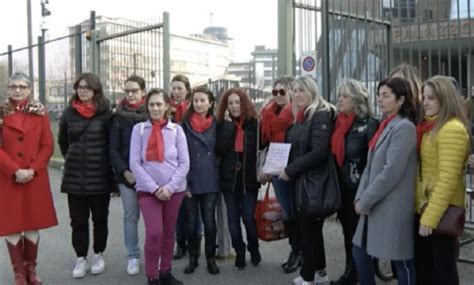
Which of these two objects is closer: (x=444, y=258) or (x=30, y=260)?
(x=444, y=258)

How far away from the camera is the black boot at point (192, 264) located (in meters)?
5.65

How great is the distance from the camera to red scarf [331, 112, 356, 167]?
15.3ft

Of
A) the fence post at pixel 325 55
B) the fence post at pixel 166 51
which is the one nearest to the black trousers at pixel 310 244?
the fence post at pixel 325 55

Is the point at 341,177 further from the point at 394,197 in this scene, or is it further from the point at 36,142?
the point at 36,142

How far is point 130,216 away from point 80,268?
0.67 m

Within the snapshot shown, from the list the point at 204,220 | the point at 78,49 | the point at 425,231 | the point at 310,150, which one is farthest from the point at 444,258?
the point at 78,49

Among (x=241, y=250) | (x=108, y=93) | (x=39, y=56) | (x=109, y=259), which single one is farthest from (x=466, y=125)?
(x=39, y=56)

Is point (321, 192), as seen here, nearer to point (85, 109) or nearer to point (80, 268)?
point (85, 109)

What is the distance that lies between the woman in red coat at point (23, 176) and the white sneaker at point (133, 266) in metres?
0.83

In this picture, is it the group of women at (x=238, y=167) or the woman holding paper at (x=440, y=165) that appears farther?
the group of women at (x=238, y=167)

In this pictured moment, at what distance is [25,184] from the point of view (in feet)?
17.0

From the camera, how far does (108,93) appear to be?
10930mm

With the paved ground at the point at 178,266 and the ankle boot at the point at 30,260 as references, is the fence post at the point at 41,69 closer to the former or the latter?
the paved ground at the point at 178,266

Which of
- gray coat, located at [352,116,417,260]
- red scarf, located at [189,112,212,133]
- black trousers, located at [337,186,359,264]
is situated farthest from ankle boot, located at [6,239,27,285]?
gray coat, located at [352,116,417,260]
